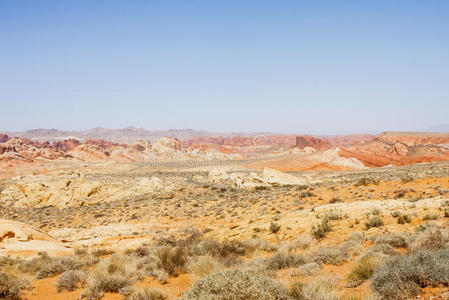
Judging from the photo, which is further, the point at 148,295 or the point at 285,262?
the point at 285,262

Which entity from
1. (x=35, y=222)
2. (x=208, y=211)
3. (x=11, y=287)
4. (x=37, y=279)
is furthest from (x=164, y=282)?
(x=35, y=222)

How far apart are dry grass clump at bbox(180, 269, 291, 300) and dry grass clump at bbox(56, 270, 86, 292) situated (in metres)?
4.23

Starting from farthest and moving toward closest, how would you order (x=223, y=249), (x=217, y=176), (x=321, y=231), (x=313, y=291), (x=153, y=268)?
1. (x=217, y=176)
2. (x=321, y=231)
3. (x=223, y=249)
4. (x=153, y=268)
5. (x=313, y=291)

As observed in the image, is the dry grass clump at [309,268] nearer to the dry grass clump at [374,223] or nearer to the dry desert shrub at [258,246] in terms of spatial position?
the dry desert shrub at [258,246]

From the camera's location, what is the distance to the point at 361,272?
603 centimetres

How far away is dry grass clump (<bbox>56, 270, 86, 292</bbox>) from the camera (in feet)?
24.5

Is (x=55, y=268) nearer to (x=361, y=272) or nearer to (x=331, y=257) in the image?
(x=331, y=257)

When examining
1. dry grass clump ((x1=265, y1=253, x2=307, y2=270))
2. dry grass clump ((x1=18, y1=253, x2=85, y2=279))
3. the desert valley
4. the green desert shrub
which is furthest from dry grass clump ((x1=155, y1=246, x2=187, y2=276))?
the green desert shrub

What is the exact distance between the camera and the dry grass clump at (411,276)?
479 cm

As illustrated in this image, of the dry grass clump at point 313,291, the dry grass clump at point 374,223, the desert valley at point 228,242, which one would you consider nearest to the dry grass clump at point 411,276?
the desert valley at point 228,242

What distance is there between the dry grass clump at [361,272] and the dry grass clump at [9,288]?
7366 mm

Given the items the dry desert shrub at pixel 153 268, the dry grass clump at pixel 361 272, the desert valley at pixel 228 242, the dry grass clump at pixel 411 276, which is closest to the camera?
the dry grass clump at pixel 411 276

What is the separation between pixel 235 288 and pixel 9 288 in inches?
216

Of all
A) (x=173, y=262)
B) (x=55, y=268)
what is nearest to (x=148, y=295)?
(x=173, y=262)
